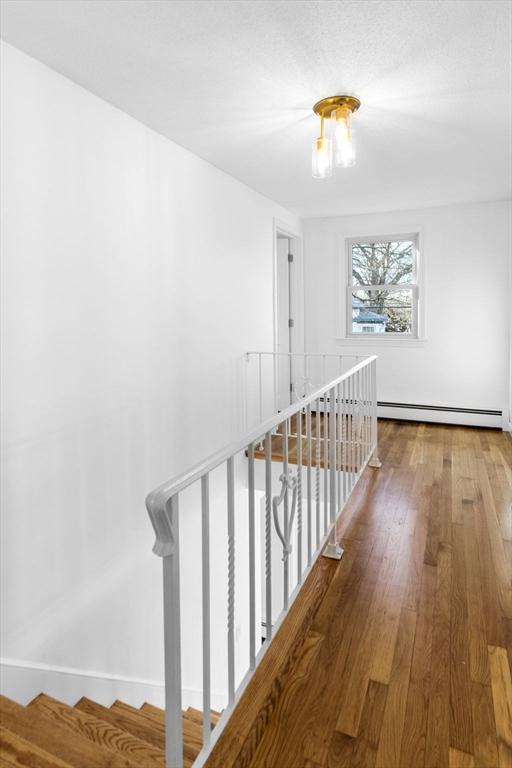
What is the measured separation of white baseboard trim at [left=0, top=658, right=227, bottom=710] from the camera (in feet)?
6.58

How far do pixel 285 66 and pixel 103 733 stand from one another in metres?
2.81

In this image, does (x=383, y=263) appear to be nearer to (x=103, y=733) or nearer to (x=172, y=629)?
(x=103, y=733)

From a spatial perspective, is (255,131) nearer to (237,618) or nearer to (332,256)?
(332,256)

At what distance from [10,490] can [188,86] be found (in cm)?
208

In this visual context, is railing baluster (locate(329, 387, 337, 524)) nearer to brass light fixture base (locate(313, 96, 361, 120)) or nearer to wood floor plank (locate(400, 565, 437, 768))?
wood floor plank (locate(400, 565, 437, 768))

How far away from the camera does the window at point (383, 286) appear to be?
5465 millimetres

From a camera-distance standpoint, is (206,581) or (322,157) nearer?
(206,581)

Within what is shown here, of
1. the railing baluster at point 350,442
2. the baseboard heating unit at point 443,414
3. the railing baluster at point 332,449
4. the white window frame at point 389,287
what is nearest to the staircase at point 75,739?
the railing baluster at point 332,449

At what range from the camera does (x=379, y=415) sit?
18.8 ft

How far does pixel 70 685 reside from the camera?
7.52 ft

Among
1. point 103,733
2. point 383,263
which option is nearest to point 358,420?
point 103,733

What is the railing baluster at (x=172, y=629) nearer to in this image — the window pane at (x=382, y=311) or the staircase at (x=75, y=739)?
the staircase at (x=75, y=739)

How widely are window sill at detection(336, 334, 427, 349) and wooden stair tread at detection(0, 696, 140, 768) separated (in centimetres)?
478

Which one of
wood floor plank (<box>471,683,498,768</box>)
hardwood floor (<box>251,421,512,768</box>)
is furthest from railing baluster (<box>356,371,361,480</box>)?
wood floor plank (<box>471,683,498,768</box>)
